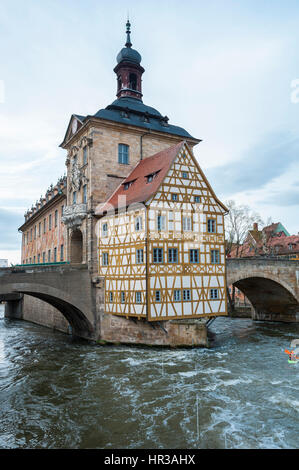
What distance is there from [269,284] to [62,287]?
54.3 feet

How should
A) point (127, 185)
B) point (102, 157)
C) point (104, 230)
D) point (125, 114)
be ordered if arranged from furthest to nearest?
1. point (125, 114)
2. point (102, 157)
3. point (127, 185)
4. point (104, 230)

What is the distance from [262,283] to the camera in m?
28.0

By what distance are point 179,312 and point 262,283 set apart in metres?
12.0

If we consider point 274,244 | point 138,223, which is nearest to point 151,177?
point 138,223

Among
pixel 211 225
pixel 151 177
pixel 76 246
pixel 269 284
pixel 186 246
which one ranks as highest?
pixel 151 177

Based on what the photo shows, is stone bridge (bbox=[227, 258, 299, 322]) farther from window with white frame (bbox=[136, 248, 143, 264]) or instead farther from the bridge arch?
the bridge arch

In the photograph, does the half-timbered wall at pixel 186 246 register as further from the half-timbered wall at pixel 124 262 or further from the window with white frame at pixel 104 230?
the window with white frame at pixel 104 230

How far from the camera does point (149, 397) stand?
1212cm

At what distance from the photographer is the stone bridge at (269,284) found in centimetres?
2484

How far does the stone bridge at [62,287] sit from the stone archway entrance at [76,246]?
4105 mm

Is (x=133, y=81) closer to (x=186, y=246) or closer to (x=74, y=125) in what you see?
(x=74, y=125)

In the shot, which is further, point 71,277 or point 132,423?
point 71,277

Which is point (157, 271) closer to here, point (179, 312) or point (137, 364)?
point (179, 312)
